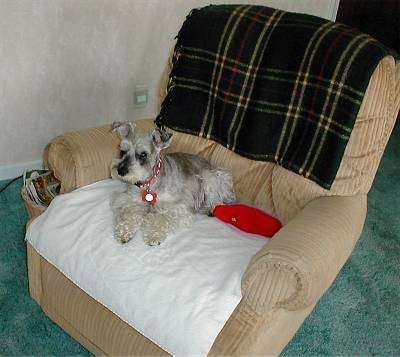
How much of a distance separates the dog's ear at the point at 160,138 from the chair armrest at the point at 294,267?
26.1 inches

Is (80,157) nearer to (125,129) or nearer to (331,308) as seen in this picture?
(125,129)

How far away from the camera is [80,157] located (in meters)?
2.00

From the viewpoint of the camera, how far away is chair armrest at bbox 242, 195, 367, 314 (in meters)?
1.46

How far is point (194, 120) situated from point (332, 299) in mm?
1185

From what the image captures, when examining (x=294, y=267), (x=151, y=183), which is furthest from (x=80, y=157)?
(x=294, y=267)

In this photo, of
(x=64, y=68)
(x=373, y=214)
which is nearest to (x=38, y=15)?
(x=64, y=68)

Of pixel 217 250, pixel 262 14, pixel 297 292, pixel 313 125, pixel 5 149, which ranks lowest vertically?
pixel 5 149

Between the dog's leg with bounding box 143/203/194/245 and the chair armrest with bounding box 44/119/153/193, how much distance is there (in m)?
0.32

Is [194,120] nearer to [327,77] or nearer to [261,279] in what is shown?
[327,77]

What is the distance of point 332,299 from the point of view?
96.0 inches

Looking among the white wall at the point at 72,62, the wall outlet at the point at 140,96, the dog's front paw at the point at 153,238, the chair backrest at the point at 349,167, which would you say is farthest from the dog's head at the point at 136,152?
the wall outlet at the point at 140,96

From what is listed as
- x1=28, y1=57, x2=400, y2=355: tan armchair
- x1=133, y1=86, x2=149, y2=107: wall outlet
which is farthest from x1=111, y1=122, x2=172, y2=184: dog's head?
x1=133, y1=86, x2=149, y2=107: wall outlet

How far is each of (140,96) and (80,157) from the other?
1311mm

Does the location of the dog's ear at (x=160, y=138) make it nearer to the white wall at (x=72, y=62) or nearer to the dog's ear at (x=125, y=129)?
the dog's ear at (x=125, y=129)
